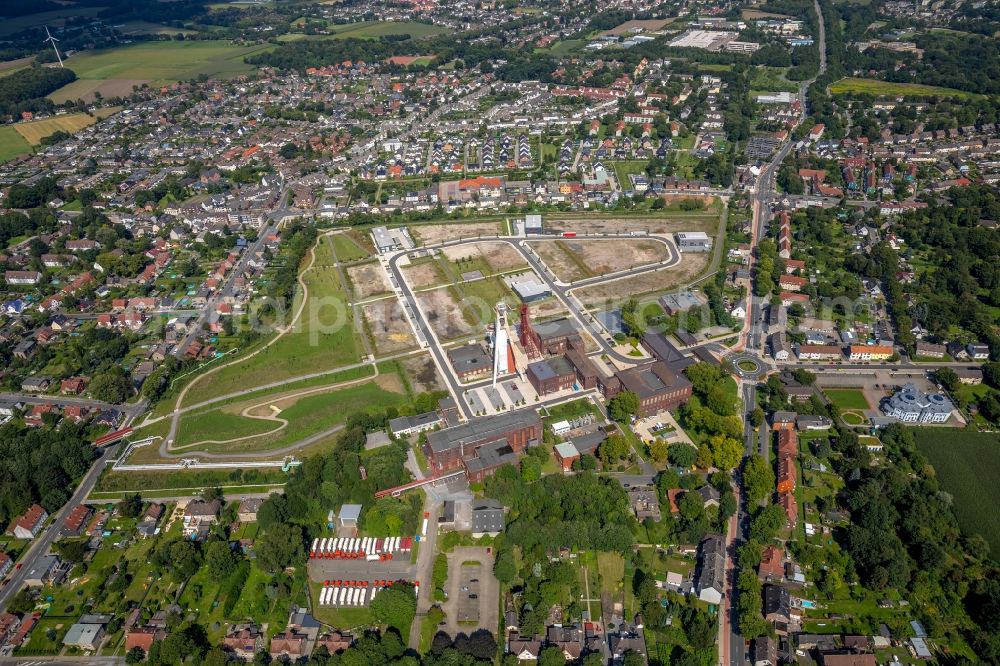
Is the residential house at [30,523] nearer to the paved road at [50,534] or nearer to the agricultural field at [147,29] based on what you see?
the paved road at [50,534]

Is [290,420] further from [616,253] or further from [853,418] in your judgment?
[853,418]

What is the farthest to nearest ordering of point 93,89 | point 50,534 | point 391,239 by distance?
point 93,89, point 391,239, point 50,534

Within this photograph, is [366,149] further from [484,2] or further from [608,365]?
[484,2]

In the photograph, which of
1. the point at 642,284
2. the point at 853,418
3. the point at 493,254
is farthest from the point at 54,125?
the point at 853,418

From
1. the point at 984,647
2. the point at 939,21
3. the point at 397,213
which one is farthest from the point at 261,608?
the point at 939,21

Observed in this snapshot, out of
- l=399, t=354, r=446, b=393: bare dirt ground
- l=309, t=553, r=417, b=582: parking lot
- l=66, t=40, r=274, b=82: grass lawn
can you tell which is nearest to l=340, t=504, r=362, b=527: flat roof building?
l=309, t=553, r=417, b=582: parking lot

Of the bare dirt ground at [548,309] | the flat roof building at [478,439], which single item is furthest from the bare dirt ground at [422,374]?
the bare dirt ground at [548,309]

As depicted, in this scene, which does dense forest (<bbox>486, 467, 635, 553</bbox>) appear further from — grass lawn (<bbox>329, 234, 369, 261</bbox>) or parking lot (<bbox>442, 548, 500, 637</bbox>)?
grass lawn (<bbox>329, 234, 369, 261</bbox>)
